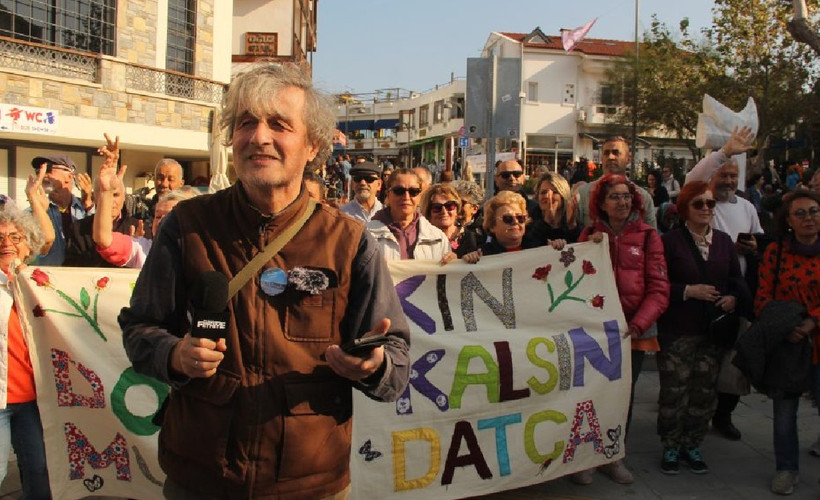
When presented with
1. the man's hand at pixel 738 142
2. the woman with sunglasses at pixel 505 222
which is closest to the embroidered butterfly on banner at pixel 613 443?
the woman with sunglasses at pixel 505 222

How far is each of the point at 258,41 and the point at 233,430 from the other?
89.8 feet

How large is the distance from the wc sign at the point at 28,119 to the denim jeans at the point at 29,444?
13843 mm

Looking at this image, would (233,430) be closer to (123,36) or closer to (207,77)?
(123,36)

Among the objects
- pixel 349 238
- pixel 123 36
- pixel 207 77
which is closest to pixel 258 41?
pixel 207 77

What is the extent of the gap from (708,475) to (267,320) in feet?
12.7

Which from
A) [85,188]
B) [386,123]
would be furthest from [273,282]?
[386,123]

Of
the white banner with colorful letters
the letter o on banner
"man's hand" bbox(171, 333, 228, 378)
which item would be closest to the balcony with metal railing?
the white banner with colorful letters

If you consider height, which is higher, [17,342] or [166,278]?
[166,278]

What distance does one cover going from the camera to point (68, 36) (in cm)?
1791

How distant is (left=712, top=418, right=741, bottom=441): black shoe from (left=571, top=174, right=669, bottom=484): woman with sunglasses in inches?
45.0

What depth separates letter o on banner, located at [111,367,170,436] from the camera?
13.1 feet

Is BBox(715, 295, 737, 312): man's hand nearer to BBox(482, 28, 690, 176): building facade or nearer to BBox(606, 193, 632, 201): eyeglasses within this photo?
BBox(606, 193, 632, 201): eyeglasses

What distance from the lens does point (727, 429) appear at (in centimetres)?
554

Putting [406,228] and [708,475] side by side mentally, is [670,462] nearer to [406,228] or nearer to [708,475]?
[708,475]
